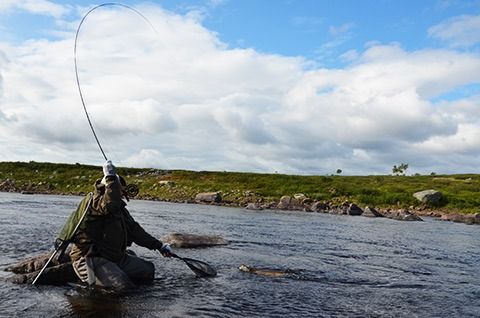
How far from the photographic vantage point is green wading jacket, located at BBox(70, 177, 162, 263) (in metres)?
10.0

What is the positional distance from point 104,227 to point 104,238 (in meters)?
0.26

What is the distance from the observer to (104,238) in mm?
10688

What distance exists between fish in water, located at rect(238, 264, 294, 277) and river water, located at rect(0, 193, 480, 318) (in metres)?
0.21

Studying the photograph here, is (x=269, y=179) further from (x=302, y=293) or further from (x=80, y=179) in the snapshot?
(x=302, y=293)

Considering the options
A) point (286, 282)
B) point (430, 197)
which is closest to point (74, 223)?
point (286, 282)

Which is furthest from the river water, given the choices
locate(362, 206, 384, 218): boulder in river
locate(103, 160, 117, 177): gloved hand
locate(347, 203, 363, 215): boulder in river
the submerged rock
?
locate(347, 203, 363, 215): boulder in river

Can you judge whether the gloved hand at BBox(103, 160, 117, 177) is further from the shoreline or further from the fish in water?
the shoreline

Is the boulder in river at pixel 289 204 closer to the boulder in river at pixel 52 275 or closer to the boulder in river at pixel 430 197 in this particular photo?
the boulder in river at pixel 430 197

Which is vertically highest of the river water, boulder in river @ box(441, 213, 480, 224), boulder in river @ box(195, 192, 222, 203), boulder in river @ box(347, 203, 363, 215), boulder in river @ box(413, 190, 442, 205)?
boulder in river @ box(413, 190, 442, 205)

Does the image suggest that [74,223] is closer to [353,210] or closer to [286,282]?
[286,282]

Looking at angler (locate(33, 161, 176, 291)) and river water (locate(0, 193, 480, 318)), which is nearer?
river water (locate(0, 193, 480, 318))

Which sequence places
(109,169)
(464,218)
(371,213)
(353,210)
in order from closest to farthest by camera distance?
1. (109,169)
2. (464,218)
3. (371,213)
4. (353,210)

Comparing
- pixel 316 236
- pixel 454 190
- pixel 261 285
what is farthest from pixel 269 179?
pixel 261 285

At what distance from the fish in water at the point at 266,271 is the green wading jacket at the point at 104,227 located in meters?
3.72
